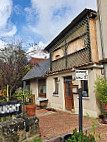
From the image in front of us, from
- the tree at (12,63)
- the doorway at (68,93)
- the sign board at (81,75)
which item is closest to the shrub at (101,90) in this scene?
the doorway at (68,93)

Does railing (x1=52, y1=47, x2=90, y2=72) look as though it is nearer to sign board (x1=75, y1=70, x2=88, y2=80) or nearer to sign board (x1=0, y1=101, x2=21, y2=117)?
sign board (x1=75, y1=70, x2=88, y2=80)

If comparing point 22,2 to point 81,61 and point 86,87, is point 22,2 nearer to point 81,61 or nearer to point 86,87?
point 81,61

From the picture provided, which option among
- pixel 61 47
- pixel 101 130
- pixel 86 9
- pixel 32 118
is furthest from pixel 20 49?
pixel 101 130

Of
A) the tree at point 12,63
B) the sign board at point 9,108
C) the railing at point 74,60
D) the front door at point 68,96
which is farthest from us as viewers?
the tree at point 12,63

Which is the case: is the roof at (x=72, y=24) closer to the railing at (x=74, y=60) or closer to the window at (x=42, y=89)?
the railing at (x=74, y=60)

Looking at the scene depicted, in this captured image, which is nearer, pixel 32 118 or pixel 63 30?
pixel 32 118

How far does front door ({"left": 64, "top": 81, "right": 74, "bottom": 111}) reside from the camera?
8.56m

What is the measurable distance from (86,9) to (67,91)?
219 inches

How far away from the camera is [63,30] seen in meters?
9.52

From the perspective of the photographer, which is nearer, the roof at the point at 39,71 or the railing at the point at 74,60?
the railing at the point at 74,60

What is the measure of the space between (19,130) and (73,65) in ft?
19.4

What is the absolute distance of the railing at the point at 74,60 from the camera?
294 inches

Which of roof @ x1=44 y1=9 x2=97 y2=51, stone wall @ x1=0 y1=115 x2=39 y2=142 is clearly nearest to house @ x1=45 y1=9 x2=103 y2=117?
roof @ x1=44 y1=9 x2=97 y2=51

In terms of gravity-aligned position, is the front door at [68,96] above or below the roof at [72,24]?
below
